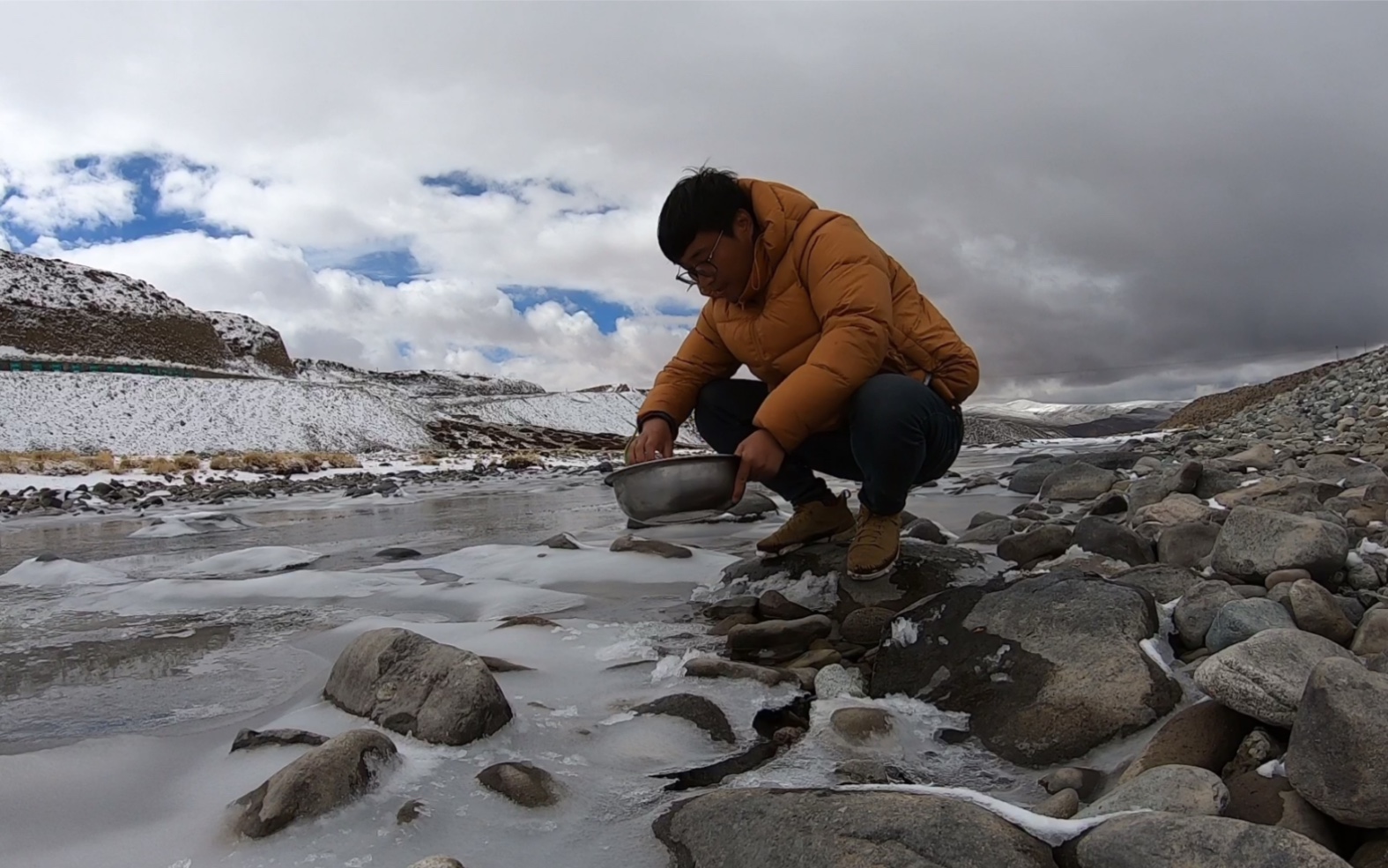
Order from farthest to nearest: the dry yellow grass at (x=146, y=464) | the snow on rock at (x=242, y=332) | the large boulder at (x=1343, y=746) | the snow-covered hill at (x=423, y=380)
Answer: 1. the snow-covered hill at (x=423, y=380)
2. the snow on rock at (x=242, y=332)
3. the dry yellow grass at (x=146, y=464)
4. the large boulder at (x=1343, y=746)

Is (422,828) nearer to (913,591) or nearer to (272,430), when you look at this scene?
(913,591)

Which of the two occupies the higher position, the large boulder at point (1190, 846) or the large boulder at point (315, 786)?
the large boulder at point (1190, 846)

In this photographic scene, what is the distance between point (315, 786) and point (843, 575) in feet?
5.59

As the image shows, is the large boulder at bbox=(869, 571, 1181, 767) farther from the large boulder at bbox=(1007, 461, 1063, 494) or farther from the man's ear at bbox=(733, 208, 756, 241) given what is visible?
the large boulder at bbox=(1007, 461, 1063, 494)

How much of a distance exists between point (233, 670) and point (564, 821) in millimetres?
1334

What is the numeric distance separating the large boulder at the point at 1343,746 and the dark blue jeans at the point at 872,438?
48.4 inches

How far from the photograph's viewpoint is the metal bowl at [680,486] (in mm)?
2041

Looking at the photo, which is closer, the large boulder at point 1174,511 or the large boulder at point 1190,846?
the large boulder at point 1190,846

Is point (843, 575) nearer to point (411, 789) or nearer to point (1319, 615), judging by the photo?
point (1319, 615)

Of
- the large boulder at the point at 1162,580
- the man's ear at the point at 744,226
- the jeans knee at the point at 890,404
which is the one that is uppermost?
the man's ear at the point at 744,226

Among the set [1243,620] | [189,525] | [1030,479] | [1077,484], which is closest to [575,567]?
[1243,620]

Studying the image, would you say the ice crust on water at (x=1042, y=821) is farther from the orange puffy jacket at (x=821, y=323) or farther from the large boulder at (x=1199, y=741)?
the orange puffy jacket at (x=821, y=323)

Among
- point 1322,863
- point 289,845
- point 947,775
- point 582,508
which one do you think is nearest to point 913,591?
point 947,775

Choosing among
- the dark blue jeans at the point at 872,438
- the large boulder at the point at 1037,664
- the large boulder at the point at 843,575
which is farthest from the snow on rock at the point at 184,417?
the large boulder at the point at 1037,664
